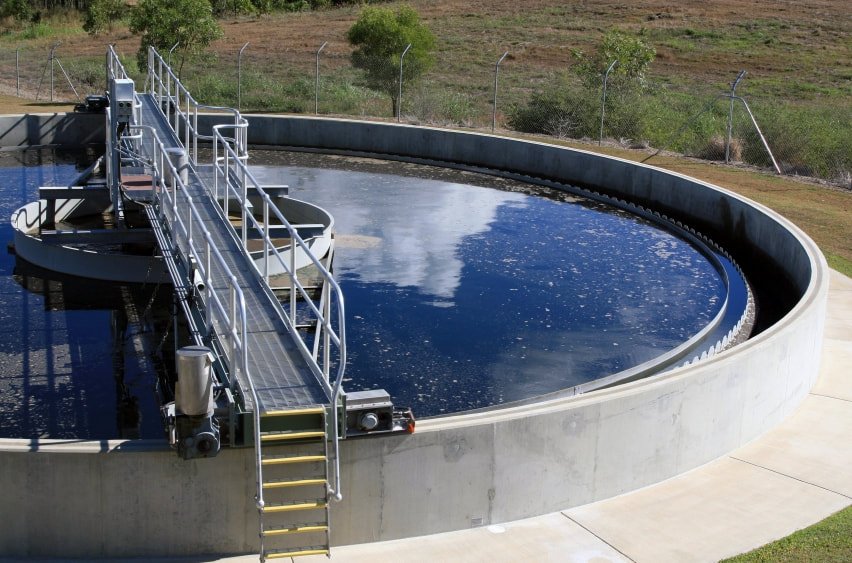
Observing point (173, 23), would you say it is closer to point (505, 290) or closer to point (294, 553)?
point (505, 290)

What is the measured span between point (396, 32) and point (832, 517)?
24.4 meters

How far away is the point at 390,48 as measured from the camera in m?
30.7

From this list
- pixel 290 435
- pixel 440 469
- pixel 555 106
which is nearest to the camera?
pixel 290 435

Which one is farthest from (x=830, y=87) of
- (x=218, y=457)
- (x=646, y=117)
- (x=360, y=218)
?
(x=218, y=457)

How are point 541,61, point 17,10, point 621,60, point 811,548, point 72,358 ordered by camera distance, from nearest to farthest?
point 811,548 → point 72,358 → point 621,60 → point 541,61 → point 17,10

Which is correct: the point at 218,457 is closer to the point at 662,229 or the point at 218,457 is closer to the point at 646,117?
the point at 662,229

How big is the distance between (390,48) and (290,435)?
2442cm

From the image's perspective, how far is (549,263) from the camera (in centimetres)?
1584

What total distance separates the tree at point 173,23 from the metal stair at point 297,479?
79.1 ft

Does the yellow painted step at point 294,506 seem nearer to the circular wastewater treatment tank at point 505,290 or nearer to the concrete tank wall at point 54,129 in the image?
the circular wastewater treatment tank at point 505,290

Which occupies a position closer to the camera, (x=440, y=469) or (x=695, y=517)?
(x=440, y=469)

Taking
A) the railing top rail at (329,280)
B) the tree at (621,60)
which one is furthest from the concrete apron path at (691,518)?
the tree at (621,60)

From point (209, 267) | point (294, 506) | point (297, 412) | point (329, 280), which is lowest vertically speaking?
point (294, 506)

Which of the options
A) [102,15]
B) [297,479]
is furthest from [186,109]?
[102,15]
